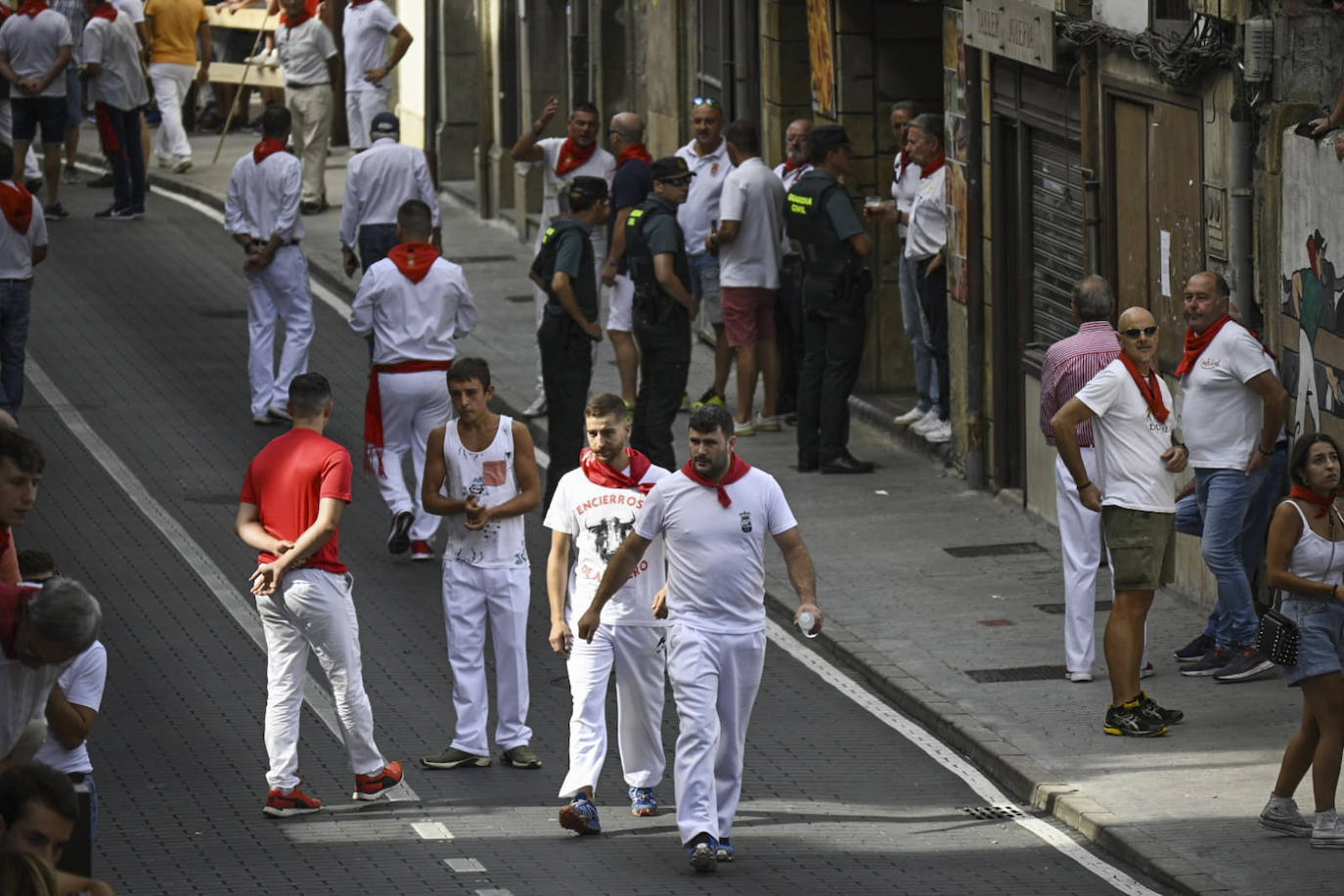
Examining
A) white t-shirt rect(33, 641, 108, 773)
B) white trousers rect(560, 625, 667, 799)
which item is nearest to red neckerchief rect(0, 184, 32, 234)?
white trousers rect(560, 625, 667, 799)

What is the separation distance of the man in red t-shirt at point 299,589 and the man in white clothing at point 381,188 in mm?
8163

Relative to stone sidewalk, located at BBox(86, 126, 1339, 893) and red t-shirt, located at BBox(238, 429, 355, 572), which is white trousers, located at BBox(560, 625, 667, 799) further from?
stone sidewalk, located at BBox(86, 126, 1339, 893)

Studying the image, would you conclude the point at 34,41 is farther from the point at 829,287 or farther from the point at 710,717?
the point at 710,717

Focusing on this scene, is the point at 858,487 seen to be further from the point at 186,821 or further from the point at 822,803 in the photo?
the point at 186,821

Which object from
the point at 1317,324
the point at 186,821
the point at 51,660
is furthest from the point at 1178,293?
the point at 51,660

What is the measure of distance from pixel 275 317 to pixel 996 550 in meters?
5.77

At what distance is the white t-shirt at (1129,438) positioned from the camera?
11.7m

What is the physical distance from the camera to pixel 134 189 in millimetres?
26469

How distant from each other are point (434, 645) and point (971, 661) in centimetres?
273

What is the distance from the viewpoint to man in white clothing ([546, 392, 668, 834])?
1045 cm

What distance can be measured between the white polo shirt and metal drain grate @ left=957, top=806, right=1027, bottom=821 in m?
5.45

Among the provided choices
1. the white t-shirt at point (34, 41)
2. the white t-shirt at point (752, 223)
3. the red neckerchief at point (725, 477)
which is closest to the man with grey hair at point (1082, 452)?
the red neckerchief at point (725, 477)

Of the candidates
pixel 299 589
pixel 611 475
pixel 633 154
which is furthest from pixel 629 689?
pixel 633 154

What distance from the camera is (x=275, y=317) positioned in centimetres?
1842
